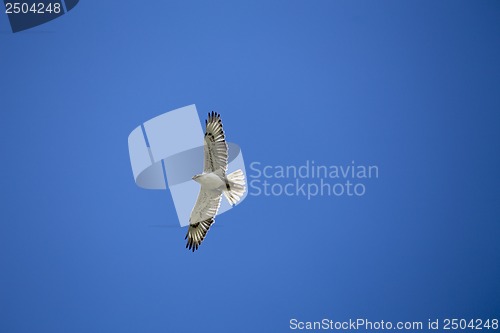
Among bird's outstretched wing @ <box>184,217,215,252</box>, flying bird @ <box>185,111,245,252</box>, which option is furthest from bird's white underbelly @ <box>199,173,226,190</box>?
bird's outstretched wing @ <box>184,217,215,252</box>

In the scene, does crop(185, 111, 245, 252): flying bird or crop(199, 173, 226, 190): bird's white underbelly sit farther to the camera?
crop(199, 173, 226, 190): bird's white underbelly

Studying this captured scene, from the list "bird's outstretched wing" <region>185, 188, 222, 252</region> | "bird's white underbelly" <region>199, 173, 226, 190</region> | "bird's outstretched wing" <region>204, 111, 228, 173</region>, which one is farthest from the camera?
"bird's outstretched wing" <region>185, 188, 222, 252</region>

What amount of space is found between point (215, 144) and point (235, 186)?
1.25ft

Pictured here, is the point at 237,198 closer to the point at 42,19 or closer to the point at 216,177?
the point at 216,177

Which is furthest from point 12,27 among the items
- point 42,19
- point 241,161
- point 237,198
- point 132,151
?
point 237,198

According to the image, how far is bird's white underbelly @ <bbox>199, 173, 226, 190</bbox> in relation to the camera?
486 cm

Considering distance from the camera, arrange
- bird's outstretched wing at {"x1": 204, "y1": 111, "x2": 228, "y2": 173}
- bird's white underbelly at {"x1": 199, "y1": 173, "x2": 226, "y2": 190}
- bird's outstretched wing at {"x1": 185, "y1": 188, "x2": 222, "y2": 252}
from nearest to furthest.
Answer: bird's outstretched wing at {"x1": 204, "y1": 111, "x2": 228, "y2": 173} → bird's white underbelly at {"x1": 199, "y1": 173, "x2": 226, "y2": 190} → bird's outstretched wing at {"x1": 185, "y1": 188, "x2": 222, "y2": 252}

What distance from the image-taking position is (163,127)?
6.02m

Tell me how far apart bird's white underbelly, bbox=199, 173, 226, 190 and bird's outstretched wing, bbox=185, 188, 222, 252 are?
83 millimetres

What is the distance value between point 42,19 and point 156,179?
79.5 inches

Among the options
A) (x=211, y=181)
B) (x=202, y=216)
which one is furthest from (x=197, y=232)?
Answer: (x=211, y=181)

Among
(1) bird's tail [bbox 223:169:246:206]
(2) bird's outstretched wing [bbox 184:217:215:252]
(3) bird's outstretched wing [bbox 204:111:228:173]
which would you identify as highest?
(3) bird's outstretched wing [bbox 204:111:228:173]

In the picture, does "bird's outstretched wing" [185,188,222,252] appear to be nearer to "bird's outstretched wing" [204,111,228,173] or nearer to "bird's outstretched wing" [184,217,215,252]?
"bird's outstretched wing" [184,217,215,252]

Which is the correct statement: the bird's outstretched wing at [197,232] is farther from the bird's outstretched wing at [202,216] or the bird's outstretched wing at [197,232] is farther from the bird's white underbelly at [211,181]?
the bird's white underbelly at [211,181]
